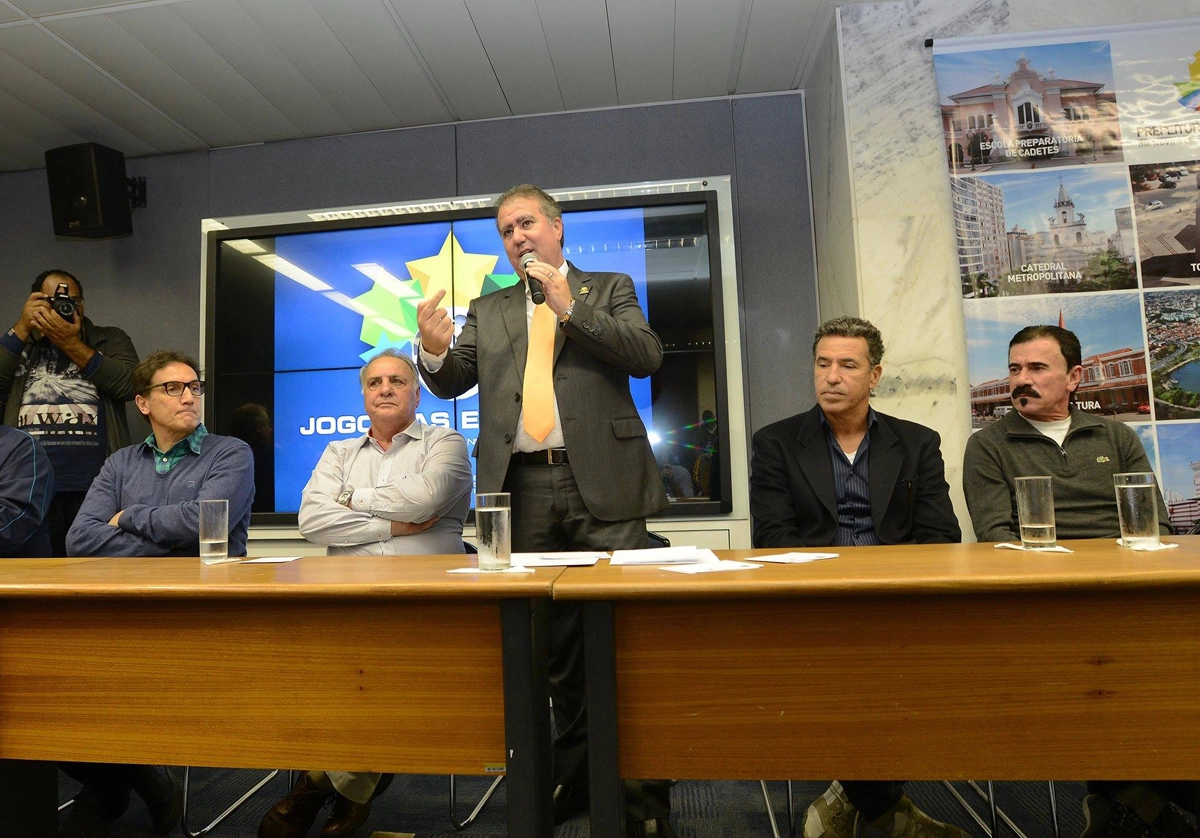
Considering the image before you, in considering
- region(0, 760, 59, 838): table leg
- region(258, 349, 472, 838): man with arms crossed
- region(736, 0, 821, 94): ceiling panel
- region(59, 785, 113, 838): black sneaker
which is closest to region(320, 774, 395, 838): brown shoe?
region(258, 349, 472, 838): man with arms crossed

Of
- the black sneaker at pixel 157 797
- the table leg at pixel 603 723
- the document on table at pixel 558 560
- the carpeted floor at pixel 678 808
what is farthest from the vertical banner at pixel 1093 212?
the black sneaker at pixel 157 797

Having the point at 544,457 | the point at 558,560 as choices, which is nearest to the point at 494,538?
the point at 558,560

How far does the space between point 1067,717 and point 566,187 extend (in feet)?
10.5

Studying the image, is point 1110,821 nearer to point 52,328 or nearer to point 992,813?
point 992,813

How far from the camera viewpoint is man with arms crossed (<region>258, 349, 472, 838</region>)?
203 cm

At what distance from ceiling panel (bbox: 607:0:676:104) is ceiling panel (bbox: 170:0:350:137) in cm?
138

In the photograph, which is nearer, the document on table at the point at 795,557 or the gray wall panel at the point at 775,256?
the document on table at the point at 795,557

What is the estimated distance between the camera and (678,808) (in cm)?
220

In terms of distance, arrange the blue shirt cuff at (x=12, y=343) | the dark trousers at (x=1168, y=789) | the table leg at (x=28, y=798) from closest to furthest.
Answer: the table leg at (x=28, y=798), the dark trousers at (x=1168, y=789), the blue shirt cuff at (x=12, y=343)

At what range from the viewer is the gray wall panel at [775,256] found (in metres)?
3.66

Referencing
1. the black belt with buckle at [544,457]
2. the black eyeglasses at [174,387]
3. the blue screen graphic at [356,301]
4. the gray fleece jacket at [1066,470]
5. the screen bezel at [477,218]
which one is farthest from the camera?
the blue screen graphic at [356,301]

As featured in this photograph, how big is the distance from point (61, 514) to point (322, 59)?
2217mm

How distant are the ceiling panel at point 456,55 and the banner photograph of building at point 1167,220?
259 centimetres

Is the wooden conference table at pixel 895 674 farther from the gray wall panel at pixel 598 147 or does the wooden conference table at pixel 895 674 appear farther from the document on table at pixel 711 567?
the gray wall panel at pixel 598 147
